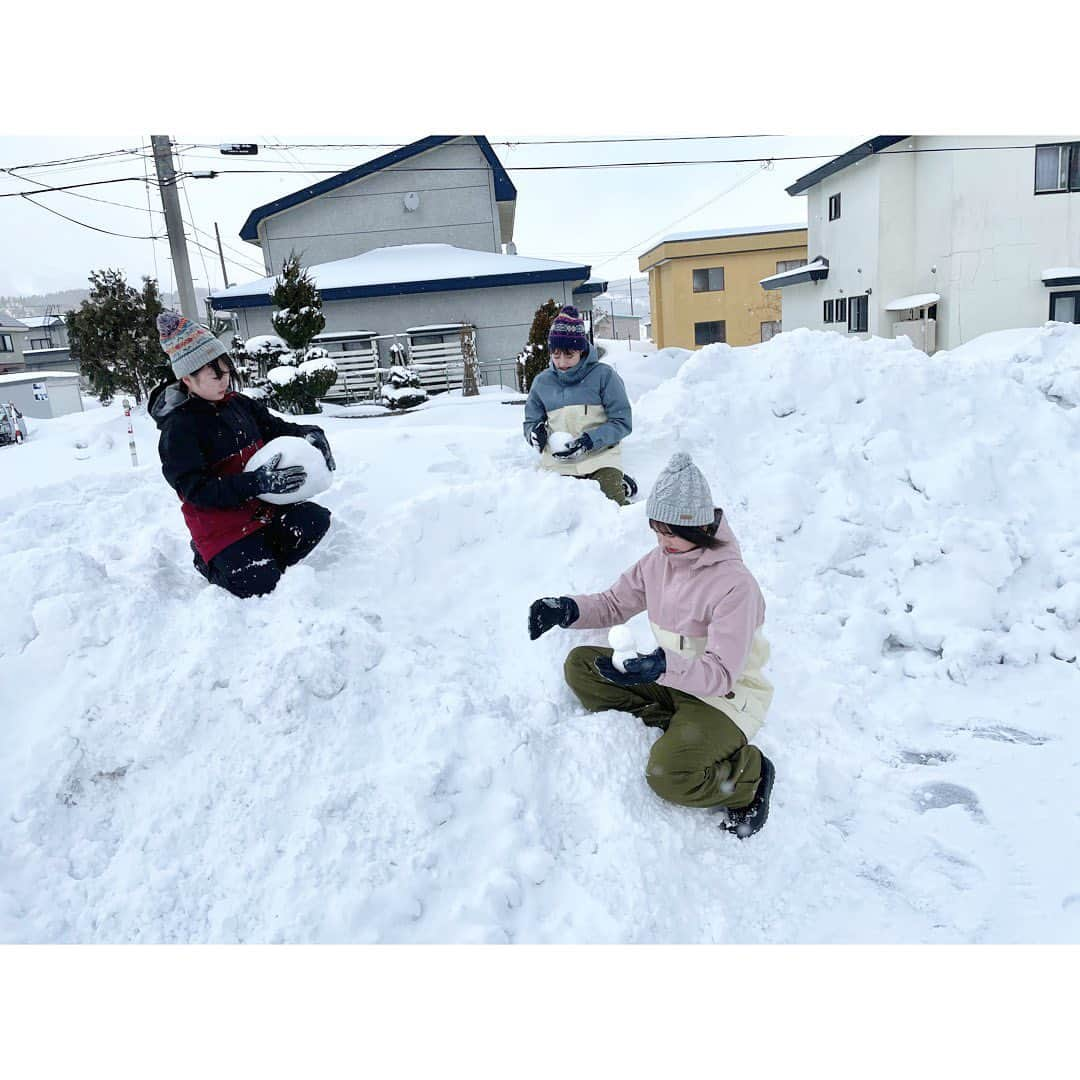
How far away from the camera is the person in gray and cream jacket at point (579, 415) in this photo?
181 inches

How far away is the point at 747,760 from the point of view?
2666 millimetres

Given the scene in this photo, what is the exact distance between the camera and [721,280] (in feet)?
85.8

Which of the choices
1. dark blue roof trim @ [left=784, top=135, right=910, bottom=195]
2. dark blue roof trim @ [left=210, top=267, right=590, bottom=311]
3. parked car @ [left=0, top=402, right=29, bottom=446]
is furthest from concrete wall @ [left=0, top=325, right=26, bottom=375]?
dark blue roof trim @ [left=784, top=135, right=910, bottom=195]

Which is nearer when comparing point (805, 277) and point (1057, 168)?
point (1057, 168)

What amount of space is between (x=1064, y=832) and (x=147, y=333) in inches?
557

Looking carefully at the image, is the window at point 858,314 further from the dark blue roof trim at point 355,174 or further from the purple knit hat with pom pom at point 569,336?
the purple knit hat with pom pom at point 569,336

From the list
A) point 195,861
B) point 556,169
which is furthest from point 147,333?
point 195,861

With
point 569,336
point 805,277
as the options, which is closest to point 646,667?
point 569,336

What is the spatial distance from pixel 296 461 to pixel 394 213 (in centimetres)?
1576

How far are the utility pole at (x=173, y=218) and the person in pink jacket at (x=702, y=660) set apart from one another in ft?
27.4

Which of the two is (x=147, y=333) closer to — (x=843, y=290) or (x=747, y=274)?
(x=843, y=290)

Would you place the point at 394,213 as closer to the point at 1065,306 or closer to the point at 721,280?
the point at 721,280

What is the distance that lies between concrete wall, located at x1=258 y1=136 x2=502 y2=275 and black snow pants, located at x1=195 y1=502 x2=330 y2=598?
15.1 metres

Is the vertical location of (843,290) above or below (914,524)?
Result: above
